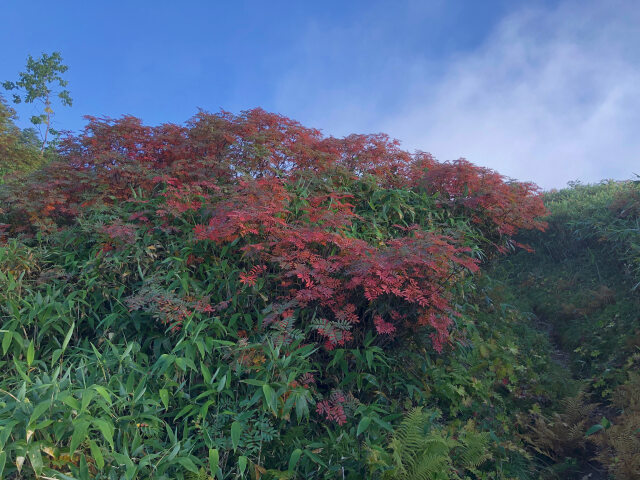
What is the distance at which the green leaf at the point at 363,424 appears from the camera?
275 centimetres

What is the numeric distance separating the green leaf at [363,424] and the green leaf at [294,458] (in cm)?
41

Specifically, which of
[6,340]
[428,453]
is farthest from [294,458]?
[6,340]

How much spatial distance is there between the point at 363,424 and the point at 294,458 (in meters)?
0.51

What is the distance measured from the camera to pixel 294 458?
8.48 feet

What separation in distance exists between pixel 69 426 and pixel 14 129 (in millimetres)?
9838

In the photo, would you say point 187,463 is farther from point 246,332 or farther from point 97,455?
point 246,332

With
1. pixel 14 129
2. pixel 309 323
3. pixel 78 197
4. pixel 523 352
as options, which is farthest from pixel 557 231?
pixel 14 129

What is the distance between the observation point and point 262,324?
3205 millimetres

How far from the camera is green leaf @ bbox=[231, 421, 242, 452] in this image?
2.49 meters

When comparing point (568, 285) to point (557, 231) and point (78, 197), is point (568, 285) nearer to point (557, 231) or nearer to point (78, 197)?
point (557, 231)

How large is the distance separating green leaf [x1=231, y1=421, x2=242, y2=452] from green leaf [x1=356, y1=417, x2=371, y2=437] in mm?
Result: 779

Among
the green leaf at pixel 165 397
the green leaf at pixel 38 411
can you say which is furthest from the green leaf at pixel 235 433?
the green leaf at pixel 38 411

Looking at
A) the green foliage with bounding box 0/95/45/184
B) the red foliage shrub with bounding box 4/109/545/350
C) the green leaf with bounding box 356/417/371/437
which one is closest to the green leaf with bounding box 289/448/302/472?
the green leaf with bounding box 356/417/371/437

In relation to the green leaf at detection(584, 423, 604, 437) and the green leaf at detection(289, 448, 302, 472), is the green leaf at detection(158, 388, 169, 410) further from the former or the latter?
the green leaf at detection(584, 423, 604, 437)
